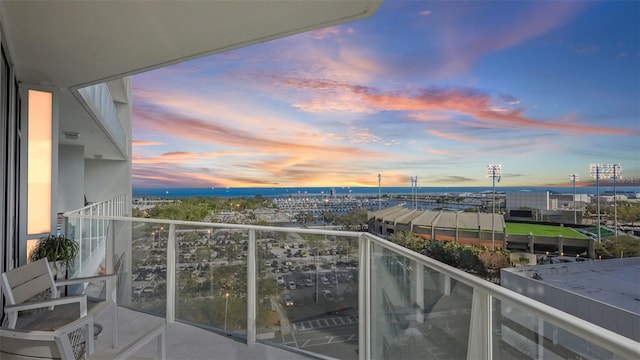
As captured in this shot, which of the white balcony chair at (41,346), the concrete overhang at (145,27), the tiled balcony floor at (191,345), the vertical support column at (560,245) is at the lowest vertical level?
the tiled balcony floor at (191,345)

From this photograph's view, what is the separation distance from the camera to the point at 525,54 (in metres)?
15.0

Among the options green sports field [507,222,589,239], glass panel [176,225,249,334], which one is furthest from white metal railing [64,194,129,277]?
green sports field [507,222,589,239]

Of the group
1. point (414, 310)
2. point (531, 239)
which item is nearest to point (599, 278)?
point (531, 239)

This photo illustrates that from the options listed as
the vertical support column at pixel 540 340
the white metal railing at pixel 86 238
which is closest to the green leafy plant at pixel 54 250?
the white metal railing at pixel 86 238

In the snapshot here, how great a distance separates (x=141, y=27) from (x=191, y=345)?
9.47 ft

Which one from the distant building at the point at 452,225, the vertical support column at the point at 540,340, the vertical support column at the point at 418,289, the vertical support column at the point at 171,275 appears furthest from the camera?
the distant building at the point at 452,225

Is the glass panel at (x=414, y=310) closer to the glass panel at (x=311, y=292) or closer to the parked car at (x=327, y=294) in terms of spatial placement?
the glass panel at (x=311, y=292)

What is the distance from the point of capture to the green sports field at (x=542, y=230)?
19.4 ft

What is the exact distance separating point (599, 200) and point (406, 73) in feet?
38.2

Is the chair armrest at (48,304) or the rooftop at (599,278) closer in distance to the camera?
the chair armrest at (48,304)

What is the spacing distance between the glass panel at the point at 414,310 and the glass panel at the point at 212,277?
139 cm

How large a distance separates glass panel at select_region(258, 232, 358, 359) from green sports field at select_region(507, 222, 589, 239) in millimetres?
4665

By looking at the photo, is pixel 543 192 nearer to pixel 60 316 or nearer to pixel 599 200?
pixel 599 200

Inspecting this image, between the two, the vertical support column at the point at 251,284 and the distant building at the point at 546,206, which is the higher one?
the distant building at the point at 546,206
